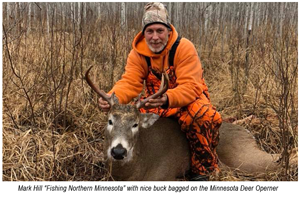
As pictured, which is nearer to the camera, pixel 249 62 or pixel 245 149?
pixel 245 149

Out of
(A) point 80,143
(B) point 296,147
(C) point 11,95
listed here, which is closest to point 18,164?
(A) point 80,143

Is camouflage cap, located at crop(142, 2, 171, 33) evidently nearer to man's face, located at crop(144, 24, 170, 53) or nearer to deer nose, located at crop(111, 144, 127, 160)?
man's face, located at crop(144, 24, 170, 53)

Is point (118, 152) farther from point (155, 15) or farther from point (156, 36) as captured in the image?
point (155, 15)

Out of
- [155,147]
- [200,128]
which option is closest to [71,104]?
[155,147]

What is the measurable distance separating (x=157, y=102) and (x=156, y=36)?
77cm

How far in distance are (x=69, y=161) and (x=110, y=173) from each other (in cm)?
52

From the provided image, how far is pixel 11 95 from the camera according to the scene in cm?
400

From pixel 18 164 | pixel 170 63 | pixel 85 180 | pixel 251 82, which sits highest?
pixel 170 63

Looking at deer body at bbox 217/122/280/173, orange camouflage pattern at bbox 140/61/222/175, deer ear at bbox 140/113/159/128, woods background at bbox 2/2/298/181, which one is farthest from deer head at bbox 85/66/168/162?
deer body at bbox 217/122/280/173

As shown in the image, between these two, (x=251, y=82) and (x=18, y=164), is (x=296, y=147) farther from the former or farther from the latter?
(x=18, y=164)

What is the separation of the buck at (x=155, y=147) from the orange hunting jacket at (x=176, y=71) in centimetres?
21

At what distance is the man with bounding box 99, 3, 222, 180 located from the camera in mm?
Answer: 3252

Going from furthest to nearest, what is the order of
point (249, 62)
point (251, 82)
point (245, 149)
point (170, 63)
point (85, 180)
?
point (249, 62) < point (251, 82) < point (245, 149) < point (170, 63) < point (85, 180)
